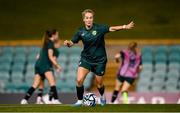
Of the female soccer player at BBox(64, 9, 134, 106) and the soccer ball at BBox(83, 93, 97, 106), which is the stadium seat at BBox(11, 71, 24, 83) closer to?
the female soccer player at BBox(64, 9, 134, 106)

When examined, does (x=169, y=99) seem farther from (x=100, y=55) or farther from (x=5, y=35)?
(x=5, y=35)

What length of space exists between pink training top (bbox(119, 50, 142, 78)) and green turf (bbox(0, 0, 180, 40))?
8.38 m

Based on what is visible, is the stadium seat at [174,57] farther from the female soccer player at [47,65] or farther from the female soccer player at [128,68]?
the female soccer player at [47,65]

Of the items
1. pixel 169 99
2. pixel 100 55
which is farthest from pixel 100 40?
pixel 169 99

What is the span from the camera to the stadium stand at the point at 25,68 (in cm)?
2780

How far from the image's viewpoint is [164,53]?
1110 inches

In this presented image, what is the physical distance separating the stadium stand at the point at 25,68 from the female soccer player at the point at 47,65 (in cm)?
563

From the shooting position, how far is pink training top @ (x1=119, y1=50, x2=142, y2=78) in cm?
2303

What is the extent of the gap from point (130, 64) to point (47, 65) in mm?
2779

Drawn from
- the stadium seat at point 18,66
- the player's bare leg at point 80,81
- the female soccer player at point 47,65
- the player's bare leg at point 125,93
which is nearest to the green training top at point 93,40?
the player's bare leg at point 80,81

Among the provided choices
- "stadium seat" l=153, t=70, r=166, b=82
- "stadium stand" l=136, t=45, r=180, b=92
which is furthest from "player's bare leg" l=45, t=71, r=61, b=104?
"stadium seat" l=153, t=70, r=166, b=82

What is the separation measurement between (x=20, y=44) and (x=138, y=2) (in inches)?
266

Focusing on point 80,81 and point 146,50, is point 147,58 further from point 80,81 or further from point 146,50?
point 80,81

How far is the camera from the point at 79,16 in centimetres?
3338
